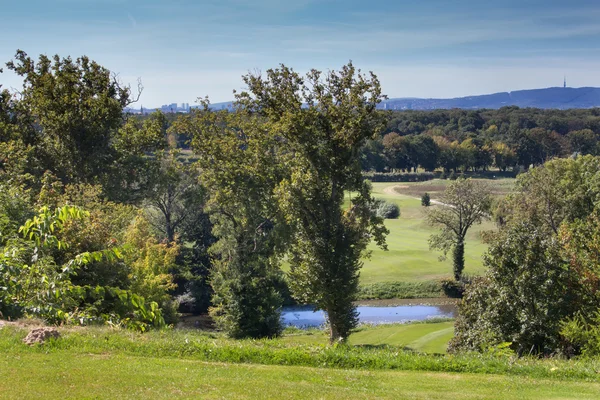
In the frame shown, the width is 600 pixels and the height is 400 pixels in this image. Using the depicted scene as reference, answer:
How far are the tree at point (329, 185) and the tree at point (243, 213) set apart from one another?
16.1 feet

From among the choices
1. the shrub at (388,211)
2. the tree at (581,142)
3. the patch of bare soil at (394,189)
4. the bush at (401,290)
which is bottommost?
the bush at (401,290)

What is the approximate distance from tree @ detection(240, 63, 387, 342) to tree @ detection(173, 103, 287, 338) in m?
4.90

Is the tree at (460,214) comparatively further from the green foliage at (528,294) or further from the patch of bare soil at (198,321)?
the green foliage at (528,294)

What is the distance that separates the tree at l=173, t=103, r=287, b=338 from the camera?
98.4 feet

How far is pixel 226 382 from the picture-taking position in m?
9.59

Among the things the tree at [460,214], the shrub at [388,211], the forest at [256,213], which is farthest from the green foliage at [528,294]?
the shrub at [388,211]

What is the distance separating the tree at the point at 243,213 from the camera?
29984 millimetres

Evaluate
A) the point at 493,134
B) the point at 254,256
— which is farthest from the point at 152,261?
the point at 493,134

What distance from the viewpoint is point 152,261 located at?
1024 inches

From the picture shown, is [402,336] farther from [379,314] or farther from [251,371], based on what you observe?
[251,371]

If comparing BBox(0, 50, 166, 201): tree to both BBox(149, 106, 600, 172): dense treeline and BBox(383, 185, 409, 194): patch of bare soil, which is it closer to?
BBox(383, 185, 409, 194): patch of bare soil

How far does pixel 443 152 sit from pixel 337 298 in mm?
108694

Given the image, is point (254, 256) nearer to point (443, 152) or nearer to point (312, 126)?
point (312, 126)

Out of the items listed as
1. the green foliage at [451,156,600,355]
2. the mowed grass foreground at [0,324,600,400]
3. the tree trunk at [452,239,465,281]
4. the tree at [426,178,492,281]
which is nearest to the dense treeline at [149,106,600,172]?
the tree at [426,178,492,281]
